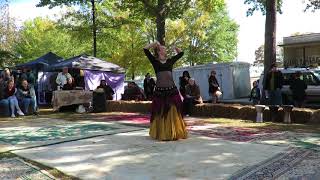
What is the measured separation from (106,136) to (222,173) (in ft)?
12.6

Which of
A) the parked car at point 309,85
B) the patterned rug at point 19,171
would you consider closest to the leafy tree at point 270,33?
the parked car at point 309,85

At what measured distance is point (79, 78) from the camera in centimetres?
2131

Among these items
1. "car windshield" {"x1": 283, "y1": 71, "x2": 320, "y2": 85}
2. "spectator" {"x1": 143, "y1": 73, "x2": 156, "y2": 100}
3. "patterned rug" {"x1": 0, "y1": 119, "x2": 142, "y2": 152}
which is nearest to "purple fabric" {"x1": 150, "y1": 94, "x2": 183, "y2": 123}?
"patterned rug" {"x1": 0, "y1": 119, "x2": 142, "y2": 152}

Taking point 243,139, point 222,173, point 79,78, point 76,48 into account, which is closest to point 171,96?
point 243,139

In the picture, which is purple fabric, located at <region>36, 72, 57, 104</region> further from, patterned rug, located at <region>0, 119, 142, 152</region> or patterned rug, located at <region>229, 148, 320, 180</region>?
patterned rug, located at <region>229, 148, 320, 180</region>

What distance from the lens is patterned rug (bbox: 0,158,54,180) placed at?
6024mm

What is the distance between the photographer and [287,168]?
244 inches

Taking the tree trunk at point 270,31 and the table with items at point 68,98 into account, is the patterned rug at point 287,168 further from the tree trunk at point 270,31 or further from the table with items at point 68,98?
the table with items at point 68,98

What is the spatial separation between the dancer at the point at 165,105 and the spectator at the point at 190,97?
17.8ft

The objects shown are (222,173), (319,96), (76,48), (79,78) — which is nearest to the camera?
(222,173)

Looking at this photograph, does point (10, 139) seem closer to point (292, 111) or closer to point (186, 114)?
point (186, 114)

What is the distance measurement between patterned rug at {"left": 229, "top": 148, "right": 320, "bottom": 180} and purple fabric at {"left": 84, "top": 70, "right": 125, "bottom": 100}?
15658 mm

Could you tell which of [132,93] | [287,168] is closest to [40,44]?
[132,93]

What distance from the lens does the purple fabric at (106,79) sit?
2177 cm
